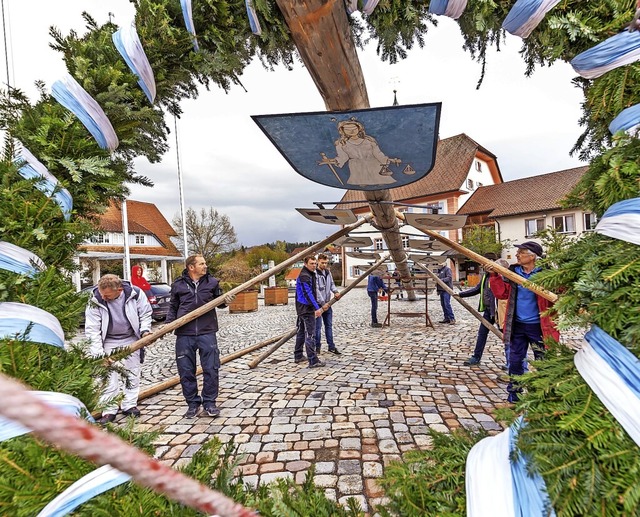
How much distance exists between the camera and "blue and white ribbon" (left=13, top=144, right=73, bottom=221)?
4.14 feet

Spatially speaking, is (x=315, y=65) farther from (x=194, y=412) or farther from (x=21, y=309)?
(x=194, y=412)

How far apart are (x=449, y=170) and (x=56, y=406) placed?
35461 millimetres

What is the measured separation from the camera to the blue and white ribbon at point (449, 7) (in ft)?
4.68

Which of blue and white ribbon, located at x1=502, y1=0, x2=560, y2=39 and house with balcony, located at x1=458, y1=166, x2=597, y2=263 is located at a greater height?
house with balcony, located at x1=458, y1=166, x2=597, y2=263

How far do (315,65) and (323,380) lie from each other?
4391 mm

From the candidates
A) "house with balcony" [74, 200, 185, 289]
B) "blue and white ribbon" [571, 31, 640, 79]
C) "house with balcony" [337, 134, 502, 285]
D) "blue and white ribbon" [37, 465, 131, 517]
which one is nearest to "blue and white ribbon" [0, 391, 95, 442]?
"blue and white ribbon" [37, 465, 131, 517]

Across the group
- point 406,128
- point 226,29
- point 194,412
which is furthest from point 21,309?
point 194,412

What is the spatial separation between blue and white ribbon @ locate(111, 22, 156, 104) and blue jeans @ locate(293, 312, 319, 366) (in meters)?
4.96

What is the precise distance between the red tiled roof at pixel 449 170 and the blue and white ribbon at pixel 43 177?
29.3m

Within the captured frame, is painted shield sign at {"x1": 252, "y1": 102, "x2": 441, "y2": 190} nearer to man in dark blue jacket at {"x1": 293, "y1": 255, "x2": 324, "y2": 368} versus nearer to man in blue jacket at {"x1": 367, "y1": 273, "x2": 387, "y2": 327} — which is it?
man in dark blue jacket at {"x1": 293, "y1": 255, "x2": 324, "y2": 368}

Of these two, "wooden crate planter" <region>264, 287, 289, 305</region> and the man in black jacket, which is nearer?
the man in black jacket

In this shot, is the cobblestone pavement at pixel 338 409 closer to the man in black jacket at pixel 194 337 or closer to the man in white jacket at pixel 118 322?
the man in black jacket at pixel 194 337

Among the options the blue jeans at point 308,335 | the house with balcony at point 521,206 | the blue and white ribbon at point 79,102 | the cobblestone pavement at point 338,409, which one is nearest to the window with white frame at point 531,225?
the house with balcony at point 521,206

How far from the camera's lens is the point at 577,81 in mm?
1470
